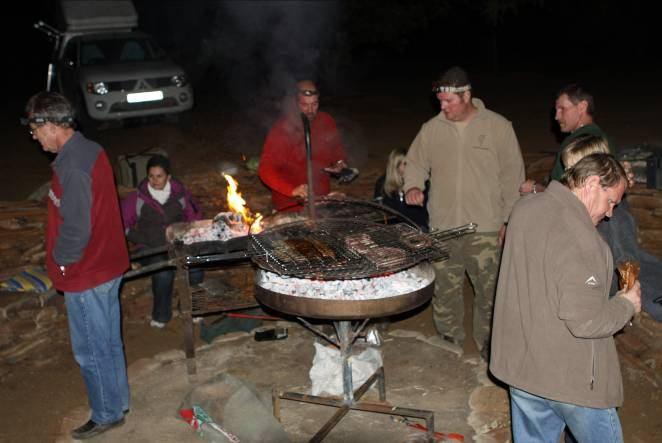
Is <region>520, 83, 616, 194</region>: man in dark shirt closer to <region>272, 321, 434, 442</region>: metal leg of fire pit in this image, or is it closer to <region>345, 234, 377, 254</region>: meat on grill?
<region>345, 234, 377, 254</region>: meat on grill

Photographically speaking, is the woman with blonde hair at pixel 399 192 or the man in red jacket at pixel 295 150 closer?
the man in red jacket at pixel 295 150

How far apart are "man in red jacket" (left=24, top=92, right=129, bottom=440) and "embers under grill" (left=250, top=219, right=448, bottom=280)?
0.96 metres

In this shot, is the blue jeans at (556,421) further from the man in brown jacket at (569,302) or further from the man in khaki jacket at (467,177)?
the man in khaki jacket at (467,177)

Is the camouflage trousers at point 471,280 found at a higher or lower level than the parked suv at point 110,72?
lower

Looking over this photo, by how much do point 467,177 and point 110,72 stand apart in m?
8.29

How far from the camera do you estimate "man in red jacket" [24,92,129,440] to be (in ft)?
14.5

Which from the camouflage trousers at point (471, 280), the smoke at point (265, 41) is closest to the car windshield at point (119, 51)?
the smoke at point (265, 41)

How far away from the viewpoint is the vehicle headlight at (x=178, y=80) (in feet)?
41.2

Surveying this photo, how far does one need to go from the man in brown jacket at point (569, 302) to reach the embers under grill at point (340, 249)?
117cm

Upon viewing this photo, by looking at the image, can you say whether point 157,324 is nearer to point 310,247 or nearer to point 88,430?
point 88,430

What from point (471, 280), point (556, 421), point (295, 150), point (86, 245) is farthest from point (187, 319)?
point (556, 421)

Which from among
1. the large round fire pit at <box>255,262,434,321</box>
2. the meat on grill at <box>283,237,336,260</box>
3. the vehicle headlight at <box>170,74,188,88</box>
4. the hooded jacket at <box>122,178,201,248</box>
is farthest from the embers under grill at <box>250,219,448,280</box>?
the vehicle headlight at <box>170,74,188,88</box>

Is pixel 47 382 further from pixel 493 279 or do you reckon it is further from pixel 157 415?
pixel 493 279

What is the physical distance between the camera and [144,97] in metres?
12.2
